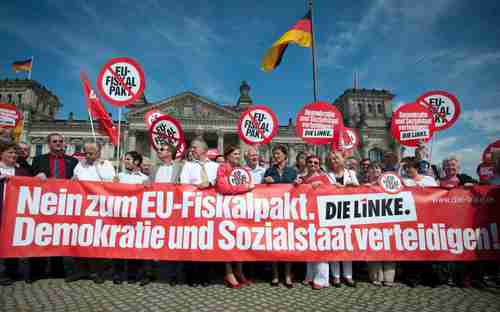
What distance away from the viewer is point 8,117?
8688mm

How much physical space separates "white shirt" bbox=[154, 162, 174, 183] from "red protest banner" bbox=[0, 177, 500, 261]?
30cm

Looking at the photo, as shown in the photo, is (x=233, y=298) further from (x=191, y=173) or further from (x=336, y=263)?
(x=191, y=173)

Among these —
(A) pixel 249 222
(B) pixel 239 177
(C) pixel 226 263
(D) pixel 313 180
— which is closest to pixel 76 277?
(C) pixel 226 263

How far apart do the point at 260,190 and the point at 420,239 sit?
8.25 feet

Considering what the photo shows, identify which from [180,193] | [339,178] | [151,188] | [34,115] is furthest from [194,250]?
[34,115]

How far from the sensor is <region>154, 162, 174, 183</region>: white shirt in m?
4.47

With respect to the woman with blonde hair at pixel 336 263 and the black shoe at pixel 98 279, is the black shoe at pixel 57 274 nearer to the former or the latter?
the black shoe at pixel 98 279

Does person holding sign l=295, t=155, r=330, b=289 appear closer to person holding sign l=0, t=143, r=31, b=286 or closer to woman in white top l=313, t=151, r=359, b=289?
woman in white top l=313, t=151, r=359, b=289

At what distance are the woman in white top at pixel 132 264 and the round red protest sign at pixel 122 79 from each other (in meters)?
1.39

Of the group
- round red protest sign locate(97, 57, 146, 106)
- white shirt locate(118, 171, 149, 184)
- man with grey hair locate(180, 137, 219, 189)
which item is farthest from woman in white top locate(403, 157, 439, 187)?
round red protest sign locate(97, 57, 146, 106)

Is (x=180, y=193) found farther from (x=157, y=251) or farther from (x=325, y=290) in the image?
(x=325, y=290)

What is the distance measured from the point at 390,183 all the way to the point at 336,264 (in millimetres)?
1510

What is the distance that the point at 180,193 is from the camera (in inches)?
162

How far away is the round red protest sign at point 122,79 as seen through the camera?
542cm
